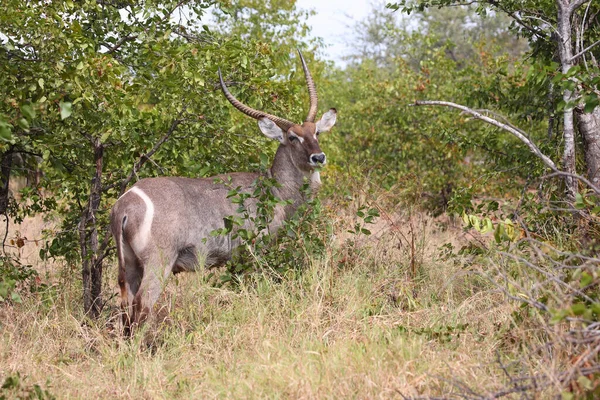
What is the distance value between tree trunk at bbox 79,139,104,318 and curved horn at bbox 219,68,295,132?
3.59 ft

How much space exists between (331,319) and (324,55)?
1067 cm

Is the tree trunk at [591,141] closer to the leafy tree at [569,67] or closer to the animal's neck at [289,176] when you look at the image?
the leafy tree at [569,67]

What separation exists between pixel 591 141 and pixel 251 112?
108 inches

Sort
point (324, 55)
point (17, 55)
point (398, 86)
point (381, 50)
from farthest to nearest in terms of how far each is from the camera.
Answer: point (381, 50), point (324, 55), point (398, 86), point (17, 55)

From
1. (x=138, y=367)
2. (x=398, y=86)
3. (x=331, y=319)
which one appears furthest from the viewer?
(x=398, y=86)

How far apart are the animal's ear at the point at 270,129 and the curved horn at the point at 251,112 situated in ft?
0.13

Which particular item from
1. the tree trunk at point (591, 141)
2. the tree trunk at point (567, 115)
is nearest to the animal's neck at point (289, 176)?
the tree trunk at point (567, 115)

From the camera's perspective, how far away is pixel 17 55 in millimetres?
5414

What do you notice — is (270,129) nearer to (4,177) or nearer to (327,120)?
(327,120)

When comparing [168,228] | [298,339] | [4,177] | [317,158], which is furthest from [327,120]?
[298,339]

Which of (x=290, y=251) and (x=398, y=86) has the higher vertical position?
(x=398, y=86)

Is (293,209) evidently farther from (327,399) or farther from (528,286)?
(327,399)

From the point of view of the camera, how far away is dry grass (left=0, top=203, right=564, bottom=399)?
12.6 feet

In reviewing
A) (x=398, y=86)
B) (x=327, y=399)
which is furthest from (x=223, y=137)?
(x=398, y=86)
